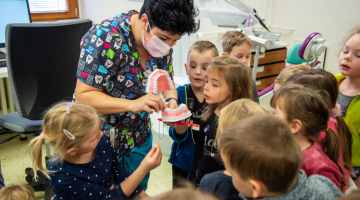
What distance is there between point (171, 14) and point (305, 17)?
370cm

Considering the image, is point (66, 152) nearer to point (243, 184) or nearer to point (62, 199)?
point (62, 199)

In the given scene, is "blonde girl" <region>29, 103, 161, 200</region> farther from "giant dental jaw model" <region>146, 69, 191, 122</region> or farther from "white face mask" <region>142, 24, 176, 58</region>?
"white face mask" <region>142, 24, 176, 58</region>

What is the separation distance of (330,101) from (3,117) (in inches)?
80.5

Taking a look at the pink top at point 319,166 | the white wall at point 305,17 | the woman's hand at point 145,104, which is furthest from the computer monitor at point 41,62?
the pink top at point 319,166

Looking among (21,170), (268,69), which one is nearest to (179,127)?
(21,170)

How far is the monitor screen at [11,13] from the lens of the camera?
247 cm

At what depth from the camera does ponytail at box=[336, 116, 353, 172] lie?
1224 mm

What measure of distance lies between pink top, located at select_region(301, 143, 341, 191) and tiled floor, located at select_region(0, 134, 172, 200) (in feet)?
4.16

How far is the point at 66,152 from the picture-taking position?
102 centimetres

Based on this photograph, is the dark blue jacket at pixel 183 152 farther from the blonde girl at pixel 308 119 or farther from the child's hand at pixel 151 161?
the blonde girl at pixel 308 119

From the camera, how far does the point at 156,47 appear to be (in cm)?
123

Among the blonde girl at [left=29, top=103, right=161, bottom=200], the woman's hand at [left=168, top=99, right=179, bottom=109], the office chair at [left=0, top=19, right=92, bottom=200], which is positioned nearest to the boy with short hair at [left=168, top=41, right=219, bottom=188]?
the woman's hand at [left=168, top=99, right=179, bottom=109]

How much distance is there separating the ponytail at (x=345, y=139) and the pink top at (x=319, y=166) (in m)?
0.34

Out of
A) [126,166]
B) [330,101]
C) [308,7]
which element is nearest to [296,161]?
[330,101]
